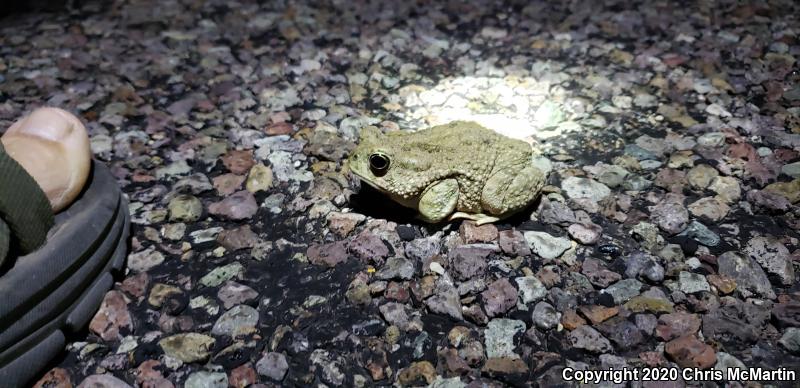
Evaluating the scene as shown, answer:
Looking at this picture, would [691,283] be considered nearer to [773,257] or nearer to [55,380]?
[773,257]

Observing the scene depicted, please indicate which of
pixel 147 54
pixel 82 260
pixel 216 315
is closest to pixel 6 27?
pixel 147 54

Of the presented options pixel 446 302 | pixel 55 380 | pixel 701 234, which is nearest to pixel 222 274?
pixel 55 380

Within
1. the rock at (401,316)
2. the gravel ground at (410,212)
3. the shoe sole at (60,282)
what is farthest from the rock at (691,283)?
the shoe sole at (60,282)

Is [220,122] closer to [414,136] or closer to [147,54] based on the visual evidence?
[147,54]

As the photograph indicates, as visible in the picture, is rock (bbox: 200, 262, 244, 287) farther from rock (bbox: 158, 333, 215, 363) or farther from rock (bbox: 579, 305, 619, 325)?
rock (bbox: 579, 305, 619, 325)

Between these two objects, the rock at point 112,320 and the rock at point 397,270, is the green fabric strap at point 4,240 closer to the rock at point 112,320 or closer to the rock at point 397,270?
the rock at point 112,320

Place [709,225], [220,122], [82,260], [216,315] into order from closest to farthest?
[82,260] → [216,315] → [709,225] → [220,122]
